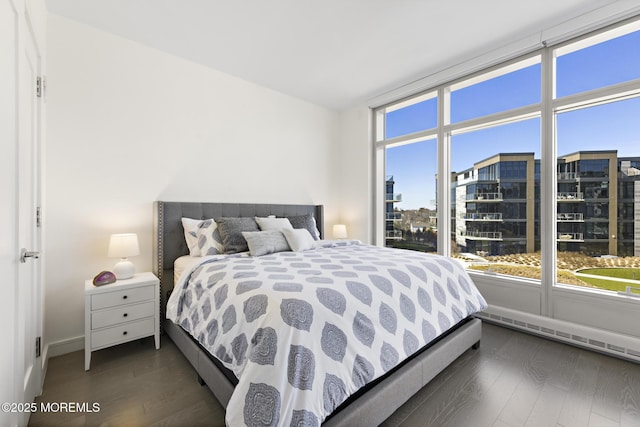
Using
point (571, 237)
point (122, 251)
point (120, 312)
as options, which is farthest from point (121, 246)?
point (571, 237)

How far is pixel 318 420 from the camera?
114cm

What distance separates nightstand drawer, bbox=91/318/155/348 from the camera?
6.83 feet

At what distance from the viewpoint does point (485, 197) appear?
3268 millimetres

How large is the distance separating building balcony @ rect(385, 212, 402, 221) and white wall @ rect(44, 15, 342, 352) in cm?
181

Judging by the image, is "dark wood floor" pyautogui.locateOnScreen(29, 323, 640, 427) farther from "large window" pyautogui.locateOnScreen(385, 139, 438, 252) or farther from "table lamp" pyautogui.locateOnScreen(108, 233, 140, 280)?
"large window" pyautogui.locateOnScreen(385, 139, 438, 252)

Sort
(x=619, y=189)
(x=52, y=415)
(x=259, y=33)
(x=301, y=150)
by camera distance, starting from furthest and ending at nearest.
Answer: (x=301, y=150) → (x=259, y=33) → (x=619, y=189) → (x=52, y=415)

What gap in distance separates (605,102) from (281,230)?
10.6 ft

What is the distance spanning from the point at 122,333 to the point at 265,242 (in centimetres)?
132

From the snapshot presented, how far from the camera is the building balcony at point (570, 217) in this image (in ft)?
8.65

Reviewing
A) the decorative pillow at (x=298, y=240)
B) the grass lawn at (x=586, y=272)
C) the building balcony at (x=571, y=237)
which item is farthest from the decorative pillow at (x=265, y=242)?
the building balcony at (x=571, y=237)

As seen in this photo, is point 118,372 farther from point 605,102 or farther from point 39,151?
point 605,102

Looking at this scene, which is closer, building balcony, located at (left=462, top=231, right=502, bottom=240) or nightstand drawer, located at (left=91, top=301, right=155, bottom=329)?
nightstand drawer, located at (left=91, top=301, right=155, bottom=329)

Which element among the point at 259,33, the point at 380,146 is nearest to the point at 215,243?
the point at 259,33

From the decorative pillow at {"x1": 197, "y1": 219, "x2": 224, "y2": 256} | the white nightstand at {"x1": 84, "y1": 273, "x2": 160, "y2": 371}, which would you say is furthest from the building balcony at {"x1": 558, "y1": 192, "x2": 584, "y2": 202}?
the white nightstand at {"x1": 84, "y1": 273, "x2": 160, "y2": 371}
